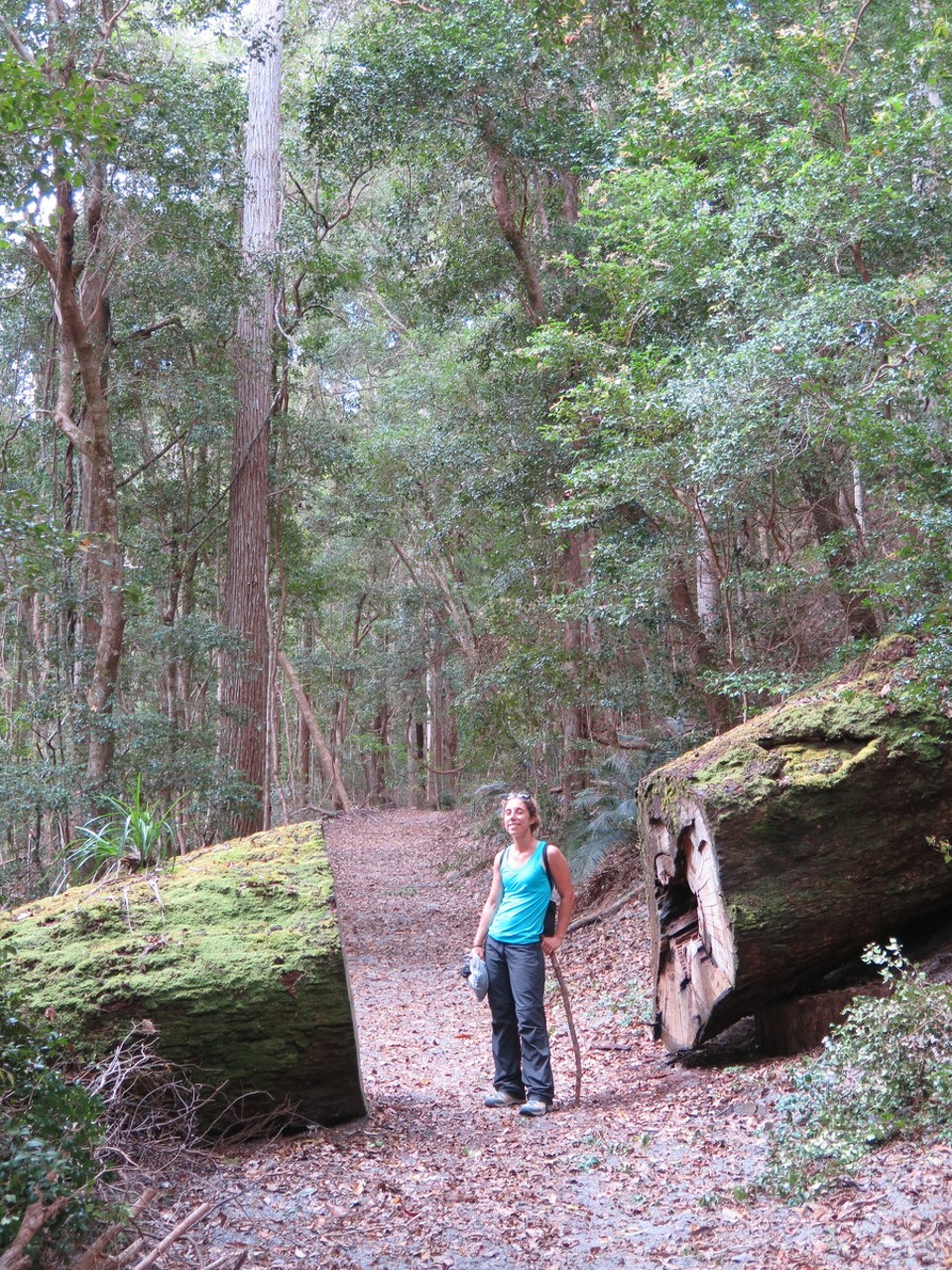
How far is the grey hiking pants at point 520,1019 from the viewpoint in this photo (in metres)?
Result: 6.00

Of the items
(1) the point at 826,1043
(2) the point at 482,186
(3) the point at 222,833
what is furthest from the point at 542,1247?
(2) the point at 482,186

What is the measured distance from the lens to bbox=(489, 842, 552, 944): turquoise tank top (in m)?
6.16

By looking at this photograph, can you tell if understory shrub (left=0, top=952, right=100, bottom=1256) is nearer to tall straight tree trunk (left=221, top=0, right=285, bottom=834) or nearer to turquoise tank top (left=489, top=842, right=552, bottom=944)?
turquoise tank top (left=489, top=842, right=552, bottom=944)

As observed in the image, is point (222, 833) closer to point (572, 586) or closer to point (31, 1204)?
point (572, 586)

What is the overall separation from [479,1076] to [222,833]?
6.67 metres

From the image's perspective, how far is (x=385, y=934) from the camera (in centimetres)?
1375

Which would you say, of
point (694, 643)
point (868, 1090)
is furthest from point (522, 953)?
point (694, 643)

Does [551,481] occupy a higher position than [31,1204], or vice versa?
[551,481]

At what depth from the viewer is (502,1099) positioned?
19.9ft

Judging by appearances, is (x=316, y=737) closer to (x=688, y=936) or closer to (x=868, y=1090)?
(x=688, y=936)

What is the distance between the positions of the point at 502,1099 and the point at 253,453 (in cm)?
1096

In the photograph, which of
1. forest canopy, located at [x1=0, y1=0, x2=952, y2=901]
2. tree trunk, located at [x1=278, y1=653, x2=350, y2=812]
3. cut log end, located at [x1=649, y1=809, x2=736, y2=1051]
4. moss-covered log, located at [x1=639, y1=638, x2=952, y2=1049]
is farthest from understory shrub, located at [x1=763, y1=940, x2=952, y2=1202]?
tree trunk, located at [x1=278, y1=653, x2=350, y2=812]

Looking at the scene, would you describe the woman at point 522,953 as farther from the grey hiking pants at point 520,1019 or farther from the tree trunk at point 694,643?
the tree trunk at point 694,643

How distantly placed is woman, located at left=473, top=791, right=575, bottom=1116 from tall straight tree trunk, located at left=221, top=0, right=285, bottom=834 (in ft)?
25.1
